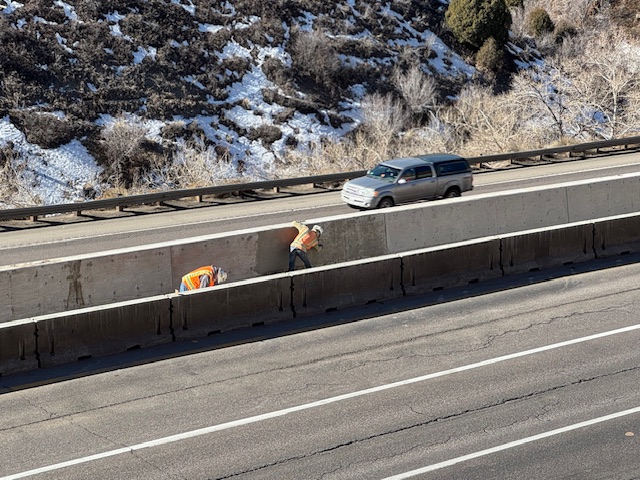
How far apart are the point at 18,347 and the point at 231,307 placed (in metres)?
3.24

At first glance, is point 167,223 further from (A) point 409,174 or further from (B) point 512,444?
(B) point 512,444

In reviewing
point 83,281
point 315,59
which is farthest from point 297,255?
point 315,59

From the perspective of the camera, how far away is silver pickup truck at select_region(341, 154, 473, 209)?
24.3m

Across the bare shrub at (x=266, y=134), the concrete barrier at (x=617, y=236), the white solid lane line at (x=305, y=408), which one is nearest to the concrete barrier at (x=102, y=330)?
the white solid lane line at (x=305, y=408)

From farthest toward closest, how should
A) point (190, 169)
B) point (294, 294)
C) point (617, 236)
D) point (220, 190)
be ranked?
1. point (190, 169)
2. point (220, 190)
3. point (617, 236)
4. point (294, 294)

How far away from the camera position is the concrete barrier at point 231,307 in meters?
13.8

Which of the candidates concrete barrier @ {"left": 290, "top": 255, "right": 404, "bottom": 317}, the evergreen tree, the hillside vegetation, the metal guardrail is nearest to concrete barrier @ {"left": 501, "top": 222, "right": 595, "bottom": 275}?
Answer: concrete barrier @ {"left": 290, "top": 255, "right": 404, "bottom": 317}

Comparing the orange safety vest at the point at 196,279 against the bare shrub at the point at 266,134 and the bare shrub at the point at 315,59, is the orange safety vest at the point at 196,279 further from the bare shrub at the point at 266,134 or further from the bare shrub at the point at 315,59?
the bare shrub at the point at 315,59

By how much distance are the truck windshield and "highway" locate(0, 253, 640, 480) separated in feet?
32.5

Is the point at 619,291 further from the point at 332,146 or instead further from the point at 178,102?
the point at 178,102

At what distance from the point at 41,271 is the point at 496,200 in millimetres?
9573

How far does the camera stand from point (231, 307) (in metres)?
14.3

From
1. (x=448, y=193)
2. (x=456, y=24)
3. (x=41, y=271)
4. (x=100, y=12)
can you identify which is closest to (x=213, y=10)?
(x=100, y=12)

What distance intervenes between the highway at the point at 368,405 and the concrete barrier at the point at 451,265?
108 cm
